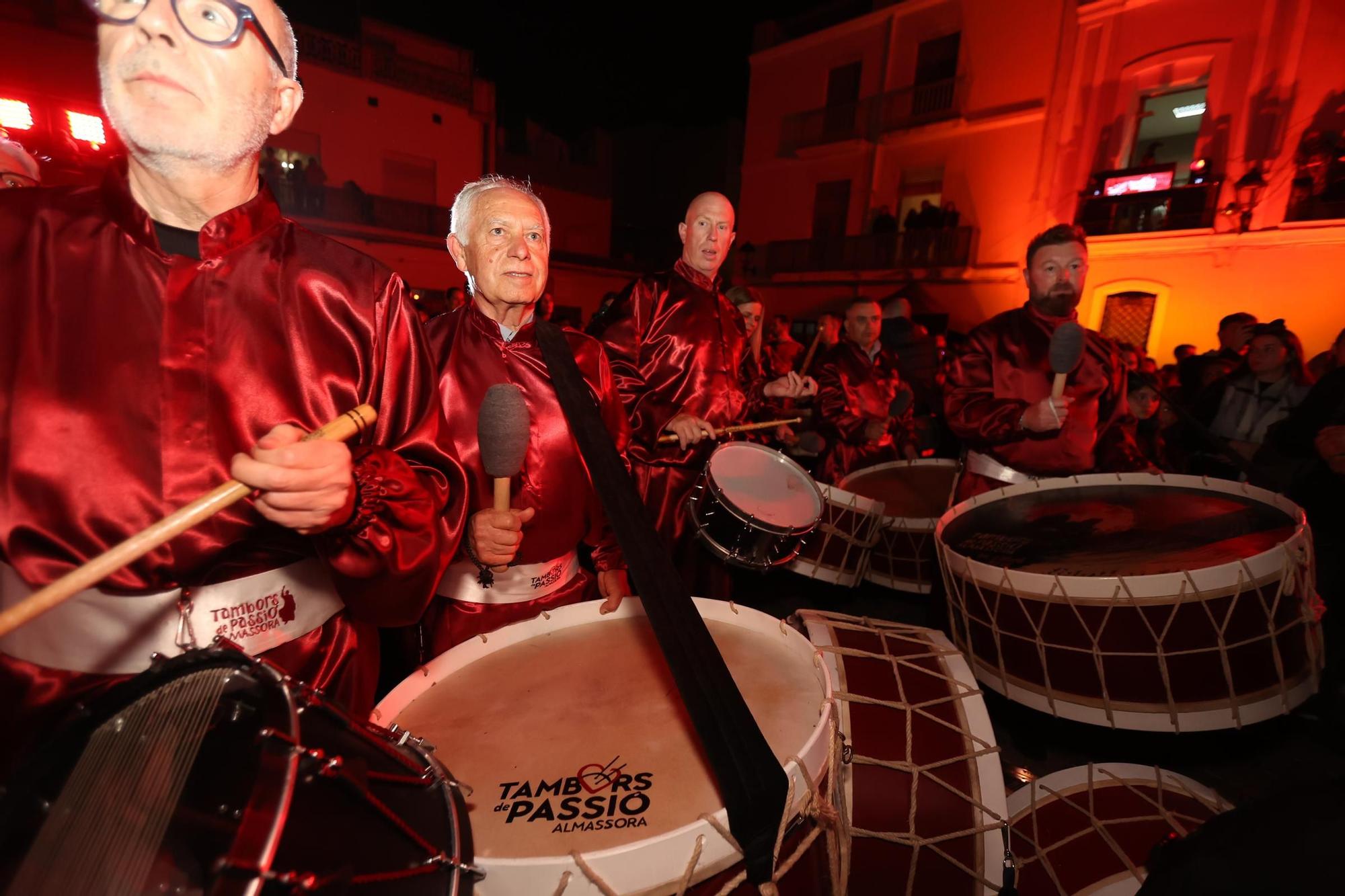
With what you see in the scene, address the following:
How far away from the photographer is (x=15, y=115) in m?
7.24

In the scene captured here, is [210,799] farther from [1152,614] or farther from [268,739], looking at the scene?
[1152,614]

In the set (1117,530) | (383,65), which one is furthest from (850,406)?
(383,65)

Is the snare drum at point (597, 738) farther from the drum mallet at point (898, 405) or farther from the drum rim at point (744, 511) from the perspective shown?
the drum mallet at point (898, 405)

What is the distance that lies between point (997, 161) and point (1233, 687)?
14.1 meters

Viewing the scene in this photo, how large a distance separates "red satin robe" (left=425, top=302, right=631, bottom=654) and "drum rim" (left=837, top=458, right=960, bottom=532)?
2449mm

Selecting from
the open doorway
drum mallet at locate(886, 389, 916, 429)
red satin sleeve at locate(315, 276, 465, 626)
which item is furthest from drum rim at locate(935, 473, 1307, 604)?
the open doorway

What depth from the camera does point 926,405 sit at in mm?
8164

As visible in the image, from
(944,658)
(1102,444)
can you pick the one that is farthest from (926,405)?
(944,658)

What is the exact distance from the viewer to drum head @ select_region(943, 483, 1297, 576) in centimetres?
204

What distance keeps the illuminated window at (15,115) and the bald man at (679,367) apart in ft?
29.0

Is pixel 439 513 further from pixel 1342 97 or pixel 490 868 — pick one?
pixel 1342 97

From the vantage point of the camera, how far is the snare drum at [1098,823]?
145 centimetres

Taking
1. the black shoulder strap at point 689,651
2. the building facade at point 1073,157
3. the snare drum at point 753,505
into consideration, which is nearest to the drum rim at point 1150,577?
the snare drum at point 753,505

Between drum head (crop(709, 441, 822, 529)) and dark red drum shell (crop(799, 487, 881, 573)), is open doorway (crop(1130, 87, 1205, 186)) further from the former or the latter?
drum head (crop(709, 441, 822, 529))
